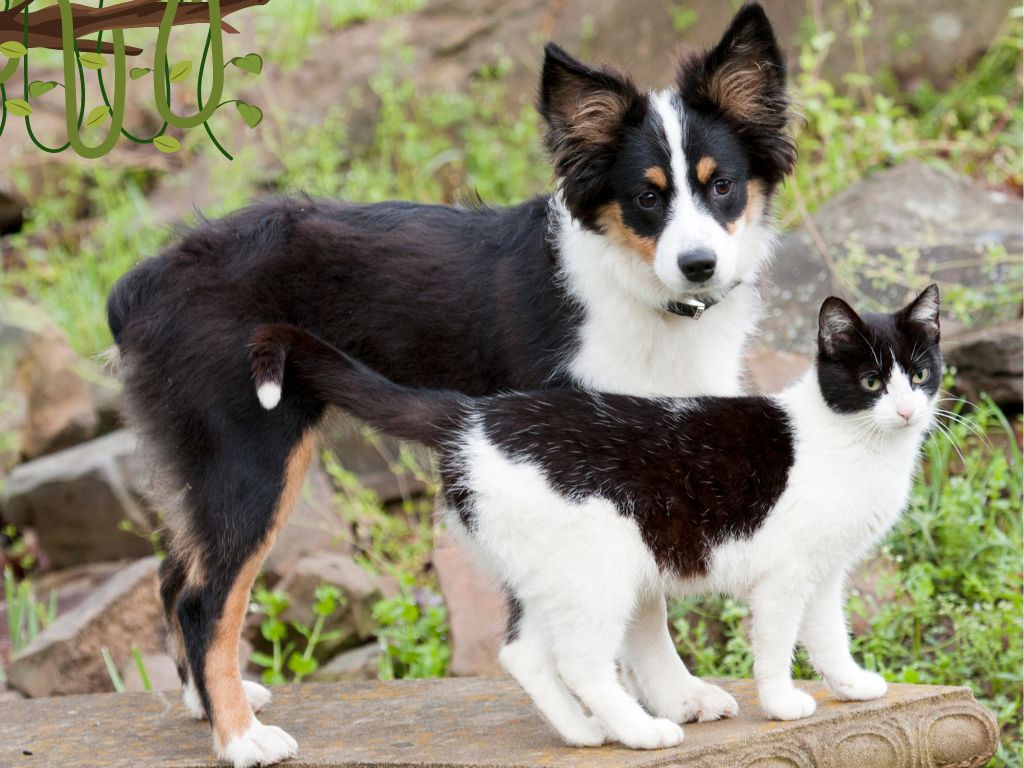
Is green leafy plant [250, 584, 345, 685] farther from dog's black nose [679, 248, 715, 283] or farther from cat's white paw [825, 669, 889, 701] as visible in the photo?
dog's black nose [679, 248, 715, 283]

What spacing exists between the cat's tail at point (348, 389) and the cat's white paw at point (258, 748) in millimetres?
944

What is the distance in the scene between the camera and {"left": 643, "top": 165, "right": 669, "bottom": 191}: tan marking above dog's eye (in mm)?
3672

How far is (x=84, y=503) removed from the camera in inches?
266

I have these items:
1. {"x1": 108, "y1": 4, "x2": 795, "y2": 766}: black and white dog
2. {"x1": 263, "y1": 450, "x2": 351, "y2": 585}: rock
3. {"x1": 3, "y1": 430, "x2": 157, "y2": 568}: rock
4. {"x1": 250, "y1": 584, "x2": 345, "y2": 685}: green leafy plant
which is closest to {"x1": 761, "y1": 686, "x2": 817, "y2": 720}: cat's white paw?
{"x1": 108, "y1": 4, "x2": 795, "y2": 766}: black and white dog

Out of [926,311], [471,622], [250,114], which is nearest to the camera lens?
[250,114]

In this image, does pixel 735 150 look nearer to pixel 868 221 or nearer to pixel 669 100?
A: pixel 669 100

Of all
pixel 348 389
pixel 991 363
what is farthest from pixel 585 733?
pixel 991 363

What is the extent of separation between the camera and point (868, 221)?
269 inches

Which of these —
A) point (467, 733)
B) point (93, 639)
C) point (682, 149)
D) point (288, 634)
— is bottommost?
point (288, 634)

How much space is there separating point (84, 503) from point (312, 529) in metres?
1.25

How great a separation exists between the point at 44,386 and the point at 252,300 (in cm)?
437

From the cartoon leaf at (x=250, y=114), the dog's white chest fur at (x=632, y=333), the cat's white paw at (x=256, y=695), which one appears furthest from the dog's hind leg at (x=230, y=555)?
the cartoon leaf at (x=250, y=114)

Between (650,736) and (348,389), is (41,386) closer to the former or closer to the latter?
(348,389)

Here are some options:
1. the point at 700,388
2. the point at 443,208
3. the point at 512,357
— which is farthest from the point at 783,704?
the point at 443,208
